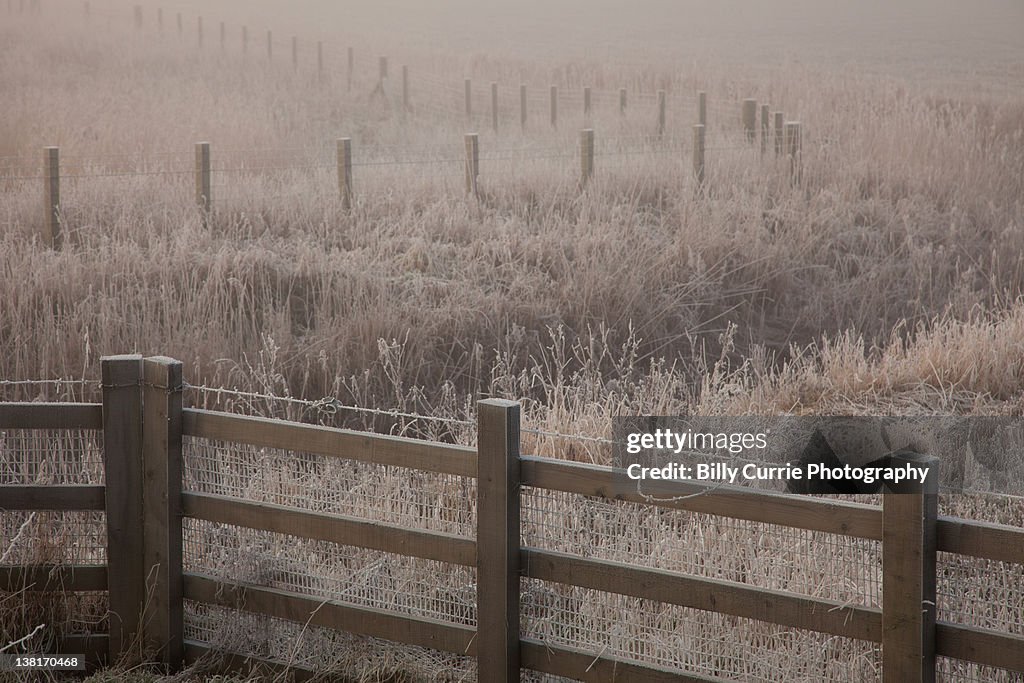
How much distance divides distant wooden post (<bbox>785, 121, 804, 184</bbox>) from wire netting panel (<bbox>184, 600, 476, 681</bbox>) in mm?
9683

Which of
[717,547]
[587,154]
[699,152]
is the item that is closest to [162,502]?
[717,547]

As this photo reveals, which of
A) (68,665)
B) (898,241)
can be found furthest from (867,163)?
(68,665)

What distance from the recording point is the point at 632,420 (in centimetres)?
579

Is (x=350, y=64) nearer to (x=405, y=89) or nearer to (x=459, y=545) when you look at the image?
(x=405, y=89)

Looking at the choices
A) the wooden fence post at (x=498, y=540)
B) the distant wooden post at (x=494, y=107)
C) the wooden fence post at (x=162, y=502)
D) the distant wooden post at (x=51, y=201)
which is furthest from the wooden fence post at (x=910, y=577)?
the distant wooden post at (x=494, y=107)

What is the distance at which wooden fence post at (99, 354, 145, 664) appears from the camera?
320 centimetres

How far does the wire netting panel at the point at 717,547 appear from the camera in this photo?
9.71ft

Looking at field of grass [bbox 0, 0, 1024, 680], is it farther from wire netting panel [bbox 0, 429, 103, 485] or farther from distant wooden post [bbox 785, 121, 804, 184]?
wire netting panel [bbox 0, 429, 103, 485]

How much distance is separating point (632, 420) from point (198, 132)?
9999 millimetres

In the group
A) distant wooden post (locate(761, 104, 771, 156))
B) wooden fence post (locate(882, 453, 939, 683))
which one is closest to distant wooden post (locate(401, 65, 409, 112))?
distant wooden post (locate(761, 104, 771, 156))

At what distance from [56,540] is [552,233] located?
6.22 metres

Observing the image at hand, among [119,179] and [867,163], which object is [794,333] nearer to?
[867,163]

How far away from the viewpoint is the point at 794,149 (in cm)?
1285

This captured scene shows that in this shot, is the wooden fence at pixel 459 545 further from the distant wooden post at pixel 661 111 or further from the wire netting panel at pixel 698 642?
the distant wooden post at pixel 661 111
